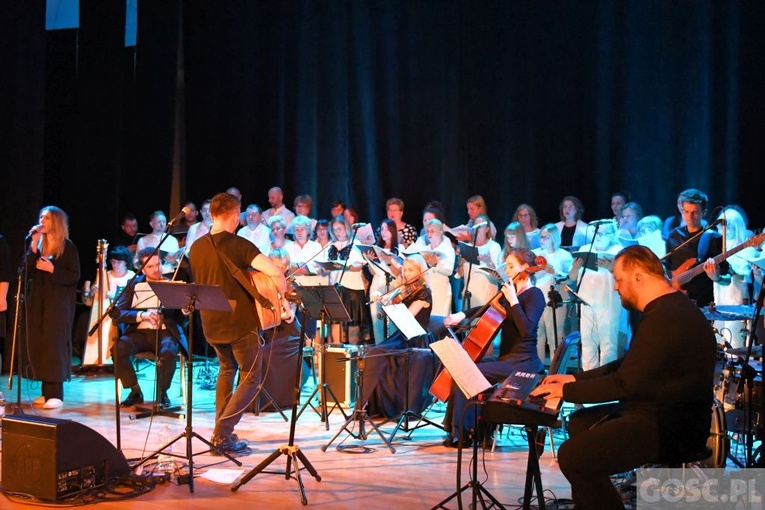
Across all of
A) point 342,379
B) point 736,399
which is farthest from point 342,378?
point 736,399

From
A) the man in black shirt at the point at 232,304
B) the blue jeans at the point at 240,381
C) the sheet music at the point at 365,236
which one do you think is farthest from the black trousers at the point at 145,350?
the sheet music at the point at 365,236

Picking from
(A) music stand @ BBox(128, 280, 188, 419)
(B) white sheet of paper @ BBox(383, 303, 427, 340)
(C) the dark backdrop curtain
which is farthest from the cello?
(C) the dark backdrop curtain

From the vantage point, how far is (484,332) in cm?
581

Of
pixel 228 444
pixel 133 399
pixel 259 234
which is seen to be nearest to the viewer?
pixel 228 444

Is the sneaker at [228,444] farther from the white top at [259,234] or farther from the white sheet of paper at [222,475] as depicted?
the white top at [259,234]

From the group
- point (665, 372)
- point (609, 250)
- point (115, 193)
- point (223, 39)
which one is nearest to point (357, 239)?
point (609, 250)

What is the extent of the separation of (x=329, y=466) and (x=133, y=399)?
289 centimetres

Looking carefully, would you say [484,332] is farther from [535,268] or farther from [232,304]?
[232,304]

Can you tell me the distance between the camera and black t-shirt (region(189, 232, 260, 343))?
211 inches

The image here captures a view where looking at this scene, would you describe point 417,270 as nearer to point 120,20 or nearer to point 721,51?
point 721,51

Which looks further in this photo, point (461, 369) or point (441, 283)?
point (441, 283)

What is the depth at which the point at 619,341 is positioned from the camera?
28.1 feet

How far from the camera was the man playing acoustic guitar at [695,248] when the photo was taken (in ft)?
22.2

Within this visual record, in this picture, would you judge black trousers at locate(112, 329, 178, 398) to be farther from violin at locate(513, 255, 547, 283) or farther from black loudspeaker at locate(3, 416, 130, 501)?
violin at locate(513, 255, 547, 283)
